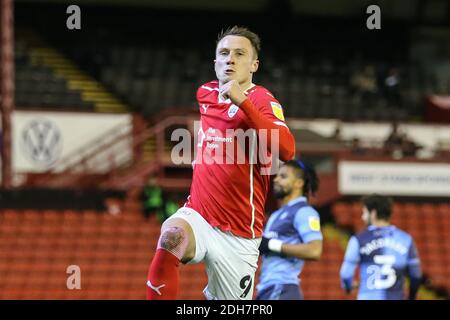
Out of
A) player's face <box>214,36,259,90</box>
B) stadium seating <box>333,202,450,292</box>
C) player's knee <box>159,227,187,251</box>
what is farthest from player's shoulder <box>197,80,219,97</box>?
stadium seating <box>333,202,450,292</box>

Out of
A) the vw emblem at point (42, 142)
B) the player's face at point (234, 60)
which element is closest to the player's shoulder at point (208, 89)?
the player's face at point (234, 60)

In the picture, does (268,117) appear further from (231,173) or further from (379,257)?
(379,257)

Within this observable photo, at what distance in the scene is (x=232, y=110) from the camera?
6.04m

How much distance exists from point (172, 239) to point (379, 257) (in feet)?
9.38

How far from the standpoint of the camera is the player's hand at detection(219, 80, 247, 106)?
574cm

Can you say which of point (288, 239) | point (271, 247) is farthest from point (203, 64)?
point (271, 247)

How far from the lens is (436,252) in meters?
17.6

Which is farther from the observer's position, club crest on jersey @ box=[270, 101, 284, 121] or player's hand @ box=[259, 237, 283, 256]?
player's hand @ box=[259, 237, 283, 256]

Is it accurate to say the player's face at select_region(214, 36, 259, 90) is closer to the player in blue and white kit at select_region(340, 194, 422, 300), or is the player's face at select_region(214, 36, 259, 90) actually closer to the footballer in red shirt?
the footballer in red shirt

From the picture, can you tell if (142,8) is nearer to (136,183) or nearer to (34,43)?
(34,43)

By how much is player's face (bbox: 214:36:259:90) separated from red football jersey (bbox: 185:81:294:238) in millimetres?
116

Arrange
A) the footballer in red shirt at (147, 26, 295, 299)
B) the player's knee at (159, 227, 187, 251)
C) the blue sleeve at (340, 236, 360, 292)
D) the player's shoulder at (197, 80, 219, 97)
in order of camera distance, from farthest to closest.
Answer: the blue sleeve at (340, 236, 360, 292), the player's shoulder at (197, 80, 219, 97), the footballer in red shirt at (147, 26, 295, 299), the player's knee at (159, 227, 187, 251)

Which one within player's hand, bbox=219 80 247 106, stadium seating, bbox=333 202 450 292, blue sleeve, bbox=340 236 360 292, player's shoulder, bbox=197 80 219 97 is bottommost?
stadium seating, bbox=333 202 450 292
